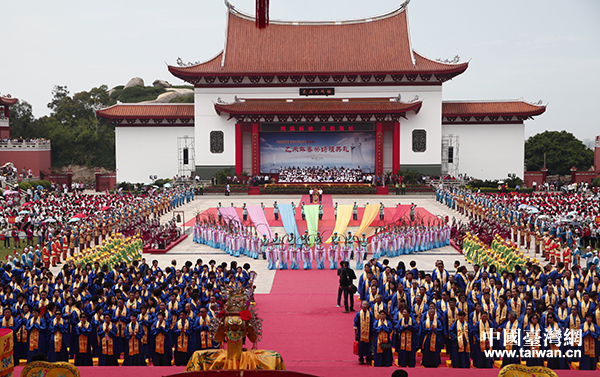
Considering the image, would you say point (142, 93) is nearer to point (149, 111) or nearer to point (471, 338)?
point (149, 111)

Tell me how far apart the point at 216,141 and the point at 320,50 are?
10348mm

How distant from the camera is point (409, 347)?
27.0 feet

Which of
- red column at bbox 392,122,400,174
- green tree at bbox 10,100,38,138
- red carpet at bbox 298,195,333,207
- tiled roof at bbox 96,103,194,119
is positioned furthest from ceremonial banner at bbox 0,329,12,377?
green tree at bbox 10,100,38,138

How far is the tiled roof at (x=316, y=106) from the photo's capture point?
3550 centimetres

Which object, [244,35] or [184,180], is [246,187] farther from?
[244,35]

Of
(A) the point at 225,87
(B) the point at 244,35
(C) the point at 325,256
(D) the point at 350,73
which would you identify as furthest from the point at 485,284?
(B) the point at 244,35

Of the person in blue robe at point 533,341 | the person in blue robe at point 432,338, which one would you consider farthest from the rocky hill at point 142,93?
the person in blue robe at point 533,341

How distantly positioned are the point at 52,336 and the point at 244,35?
34.8 metres

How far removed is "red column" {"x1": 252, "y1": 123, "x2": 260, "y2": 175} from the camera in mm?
36844

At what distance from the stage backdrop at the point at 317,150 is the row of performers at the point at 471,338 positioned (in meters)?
30.4

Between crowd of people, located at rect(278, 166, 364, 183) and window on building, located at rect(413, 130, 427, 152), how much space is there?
4350mm

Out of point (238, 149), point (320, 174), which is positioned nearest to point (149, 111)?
point (238, 149)

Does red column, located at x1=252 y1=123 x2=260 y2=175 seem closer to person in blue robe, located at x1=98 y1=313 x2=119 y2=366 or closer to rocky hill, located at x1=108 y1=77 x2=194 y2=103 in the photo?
rocky hill, located at x1=108 y1=77 x2=194 y2=103

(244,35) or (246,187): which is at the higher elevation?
(244,35)
